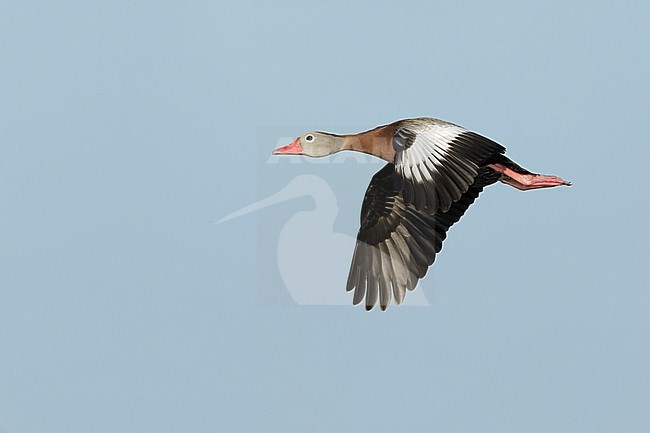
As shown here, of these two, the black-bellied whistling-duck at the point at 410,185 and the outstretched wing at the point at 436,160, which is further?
the black-bellied whistling-duck at the point at 410,185

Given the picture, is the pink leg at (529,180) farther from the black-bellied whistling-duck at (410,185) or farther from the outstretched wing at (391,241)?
the outstretched wing at (391,241)

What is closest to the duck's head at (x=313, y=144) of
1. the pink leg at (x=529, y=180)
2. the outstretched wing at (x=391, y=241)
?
the outstretched wing at (x=391, y=241)

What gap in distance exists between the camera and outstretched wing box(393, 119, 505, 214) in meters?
11.8

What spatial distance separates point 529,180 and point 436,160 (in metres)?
2.22

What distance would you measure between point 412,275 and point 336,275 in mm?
1096

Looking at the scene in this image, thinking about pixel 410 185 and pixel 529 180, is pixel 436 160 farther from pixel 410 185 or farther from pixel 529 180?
pixel 529 180

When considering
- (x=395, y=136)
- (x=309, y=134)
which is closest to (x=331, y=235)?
(x=309, y=134)

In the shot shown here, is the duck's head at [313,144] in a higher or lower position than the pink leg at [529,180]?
higher

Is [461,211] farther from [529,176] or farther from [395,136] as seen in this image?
[395,136]

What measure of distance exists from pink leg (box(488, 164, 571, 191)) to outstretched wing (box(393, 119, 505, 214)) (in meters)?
0.88

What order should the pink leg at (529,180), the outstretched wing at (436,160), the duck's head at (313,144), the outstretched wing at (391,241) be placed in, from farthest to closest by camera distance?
the outstretched wing at (391,241) < the duck's head at (313,144) < the pink leg at (529,180) < the outstretched wing at (436,160)

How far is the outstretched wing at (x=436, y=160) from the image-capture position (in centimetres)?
1181

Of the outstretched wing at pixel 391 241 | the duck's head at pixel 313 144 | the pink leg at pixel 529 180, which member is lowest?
the outstretched wing at pixel 391 241

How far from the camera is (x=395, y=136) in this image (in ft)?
41.4
